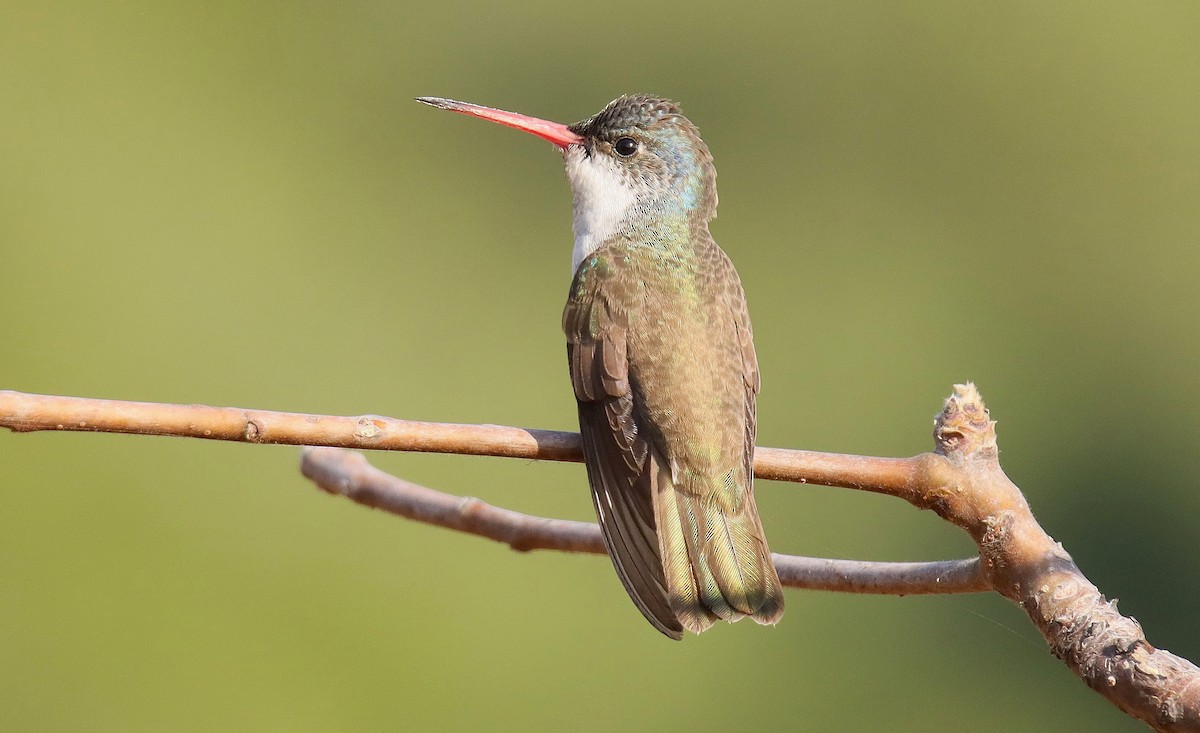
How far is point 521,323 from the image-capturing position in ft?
31.1

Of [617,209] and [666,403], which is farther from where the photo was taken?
[617,209]

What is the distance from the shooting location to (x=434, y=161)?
1081 cm

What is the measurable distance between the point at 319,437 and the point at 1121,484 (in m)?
7.34

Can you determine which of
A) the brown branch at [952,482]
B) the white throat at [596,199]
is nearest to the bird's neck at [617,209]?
the white throat at [596,199]

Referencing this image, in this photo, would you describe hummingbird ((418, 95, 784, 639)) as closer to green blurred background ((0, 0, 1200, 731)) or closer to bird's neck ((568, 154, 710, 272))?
bird's neck ((568, 154, 710, 272))

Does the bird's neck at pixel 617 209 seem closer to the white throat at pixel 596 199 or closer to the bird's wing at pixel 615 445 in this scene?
the white throat at pixel 596 199

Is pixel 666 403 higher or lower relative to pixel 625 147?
lower

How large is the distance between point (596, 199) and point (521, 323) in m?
5.72

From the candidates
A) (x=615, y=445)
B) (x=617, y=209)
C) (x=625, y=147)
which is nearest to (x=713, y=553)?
(x=615, y=445)

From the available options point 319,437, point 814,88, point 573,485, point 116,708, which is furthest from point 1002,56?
point 319,437

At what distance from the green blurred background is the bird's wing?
3.98 metres

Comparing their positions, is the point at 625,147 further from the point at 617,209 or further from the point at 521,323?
the point at 521,323

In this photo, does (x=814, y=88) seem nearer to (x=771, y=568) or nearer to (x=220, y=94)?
(x=220, y=94)

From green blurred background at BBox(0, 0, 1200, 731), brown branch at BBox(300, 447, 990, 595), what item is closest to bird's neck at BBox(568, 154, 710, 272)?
brown branch at BBox(300, 447, 990, 595)
